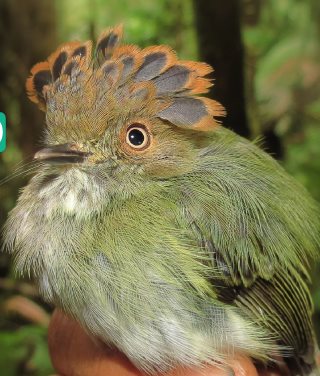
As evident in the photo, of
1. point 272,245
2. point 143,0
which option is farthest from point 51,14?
point 272,245

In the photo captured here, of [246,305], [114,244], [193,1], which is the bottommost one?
[246,305]

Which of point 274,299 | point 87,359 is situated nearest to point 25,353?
point 87,359

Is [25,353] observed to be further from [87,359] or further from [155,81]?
[155,81]

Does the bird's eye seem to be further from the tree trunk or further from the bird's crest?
the tree trunk

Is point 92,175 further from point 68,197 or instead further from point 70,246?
point 70,246

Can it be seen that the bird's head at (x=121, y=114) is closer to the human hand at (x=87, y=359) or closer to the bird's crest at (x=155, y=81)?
the bird's crest at (x=155, y=81)

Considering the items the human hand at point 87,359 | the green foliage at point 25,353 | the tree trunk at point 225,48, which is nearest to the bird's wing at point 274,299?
the human hand at point 87,359
